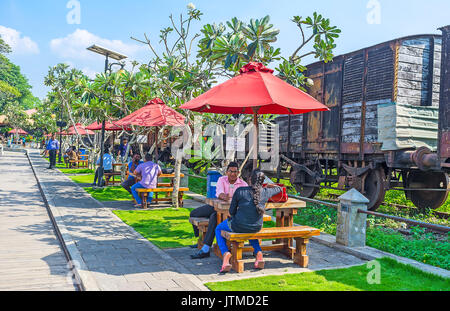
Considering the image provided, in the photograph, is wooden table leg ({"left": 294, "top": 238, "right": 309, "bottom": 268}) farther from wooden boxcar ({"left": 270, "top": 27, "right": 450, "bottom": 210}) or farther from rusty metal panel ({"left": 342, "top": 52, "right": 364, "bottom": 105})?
rusty metal panel ({"left": 342, "top": 52, "right": 364, "bottom": 105})

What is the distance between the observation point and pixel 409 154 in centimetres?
927

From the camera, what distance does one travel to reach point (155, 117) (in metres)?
9.77

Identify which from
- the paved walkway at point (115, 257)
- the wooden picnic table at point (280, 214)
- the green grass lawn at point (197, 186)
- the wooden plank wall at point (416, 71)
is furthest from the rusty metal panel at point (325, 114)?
the paved walkway at point (115, 257)

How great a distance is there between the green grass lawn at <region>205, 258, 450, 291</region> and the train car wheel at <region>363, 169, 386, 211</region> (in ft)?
16.5

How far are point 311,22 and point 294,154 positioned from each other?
21.4 ft

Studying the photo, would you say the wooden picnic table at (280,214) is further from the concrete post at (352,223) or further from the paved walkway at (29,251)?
the paved walkway at (29,251)

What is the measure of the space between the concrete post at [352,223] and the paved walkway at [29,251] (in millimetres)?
4189

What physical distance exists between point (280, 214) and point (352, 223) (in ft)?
4.05

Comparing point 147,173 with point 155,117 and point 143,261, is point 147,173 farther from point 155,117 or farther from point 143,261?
point 143,261

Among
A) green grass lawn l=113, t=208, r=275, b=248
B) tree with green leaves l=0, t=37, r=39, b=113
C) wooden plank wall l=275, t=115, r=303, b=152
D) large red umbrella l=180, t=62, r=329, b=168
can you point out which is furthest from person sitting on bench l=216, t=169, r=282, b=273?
tree with green leaves l=0, t=37, r=39, b=113

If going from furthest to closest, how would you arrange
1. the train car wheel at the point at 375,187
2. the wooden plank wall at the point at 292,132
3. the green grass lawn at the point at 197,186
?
the green grass lawn at the point at 197,186 → the wooden plank wall at the point at 292,132 → the train car wheel at the point at 375,187

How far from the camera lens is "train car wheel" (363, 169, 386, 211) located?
1006 centimetres

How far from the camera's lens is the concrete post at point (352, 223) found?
629 centimetres

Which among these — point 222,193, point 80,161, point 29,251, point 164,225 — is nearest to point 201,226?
point 222,193
